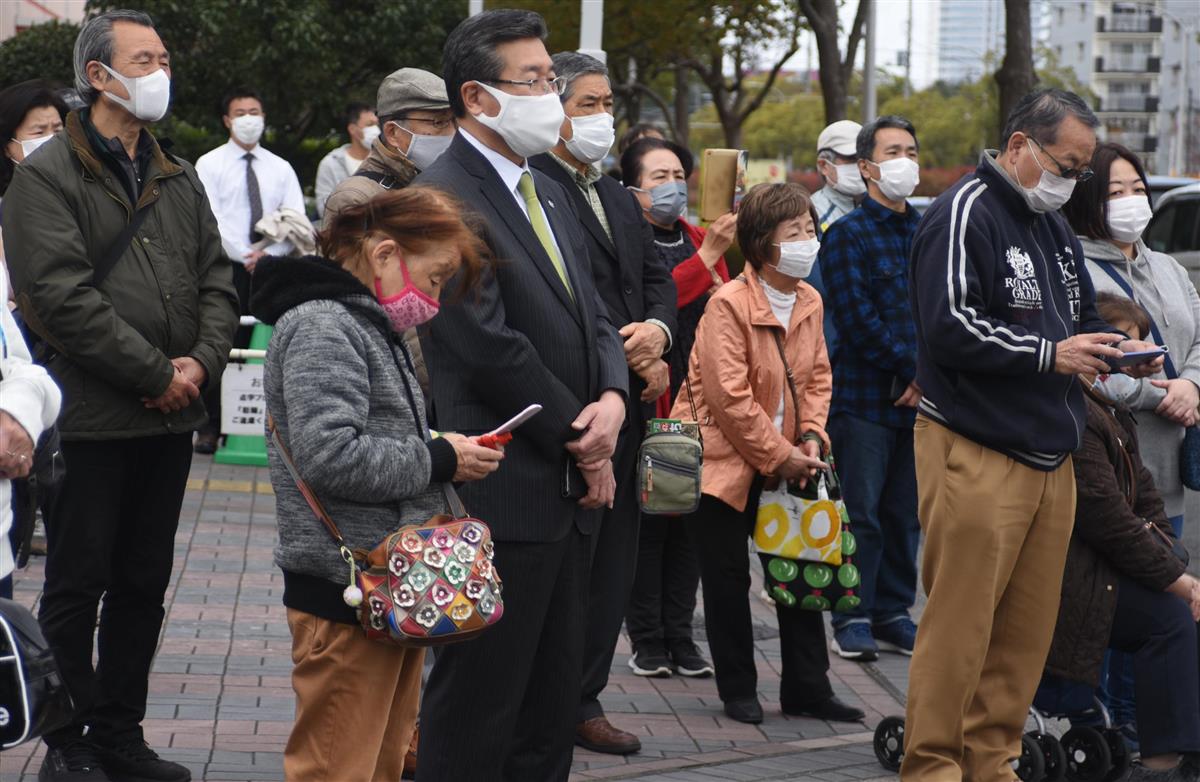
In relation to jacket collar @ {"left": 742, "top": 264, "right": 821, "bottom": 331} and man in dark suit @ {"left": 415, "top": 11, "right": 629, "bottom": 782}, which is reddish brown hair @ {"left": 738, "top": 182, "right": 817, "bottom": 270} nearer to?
jacket collar @ {"left": 742, "top": 264, "right": 821, "bottom": 331}

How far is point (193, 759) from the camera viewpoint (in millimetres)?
5387

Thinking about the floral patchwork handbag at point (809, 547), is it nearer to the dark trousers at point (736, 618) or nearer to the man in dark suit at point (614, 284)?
the dark trousers at point (736, 618)

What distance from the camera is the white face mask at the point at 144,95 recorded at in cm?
494

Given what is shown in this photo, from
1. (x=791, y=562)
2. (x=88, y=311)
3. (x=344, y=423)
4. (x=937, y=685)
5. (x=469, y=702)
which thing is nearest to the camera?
(x=344, y=423)

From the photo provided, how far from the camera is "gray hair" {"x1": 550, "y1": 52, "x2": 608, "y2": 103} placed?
5.41 m

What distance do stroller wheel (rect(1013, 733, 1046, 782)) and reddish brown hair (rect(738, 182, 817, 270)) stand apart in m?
1.99

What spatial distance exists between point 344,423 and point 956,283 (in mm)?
2117

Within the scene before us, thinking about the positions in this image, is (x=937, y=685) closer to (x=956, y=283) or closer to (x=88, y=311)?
(x=956, y=283)

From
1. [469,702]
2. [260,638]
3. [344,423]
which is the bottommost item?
[260,638]

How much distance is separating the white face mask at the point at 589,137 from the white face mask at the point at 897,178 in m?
2.51

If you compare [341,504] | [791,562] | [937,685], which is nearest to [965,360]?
[937,685]

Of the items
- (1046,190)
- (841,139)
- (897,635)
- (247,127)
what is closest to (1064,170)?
(1046,190)

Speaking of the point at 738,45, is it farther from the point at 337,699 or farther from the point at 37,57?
the point at 337,699

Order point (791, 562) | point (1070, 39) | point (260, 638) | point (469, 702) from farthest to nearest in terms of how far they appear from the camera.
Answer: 1. point (1070, 39)
2. point (260, 638)
3. point (791, 562)
4. point (469, 702)
